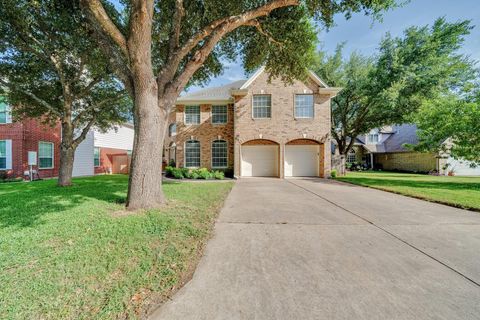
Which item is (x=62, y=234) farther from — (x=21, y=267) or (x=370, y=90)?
(x=370, y=90)

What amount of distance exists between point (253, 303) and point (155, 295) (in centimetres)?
116

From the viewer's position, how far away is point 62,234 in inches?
150

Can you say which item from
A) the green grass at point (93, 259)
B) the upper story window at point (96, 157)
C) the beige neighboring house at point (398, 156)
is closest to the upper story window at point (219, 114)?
the green grass at point (93, 259)

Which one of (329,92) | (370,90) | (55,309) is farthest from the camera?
(370,90)

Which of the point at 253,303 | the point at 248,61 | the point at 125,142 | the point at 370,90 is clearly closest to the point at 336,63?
the point at 370,90

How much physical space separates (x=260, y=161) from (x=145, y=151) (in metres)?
10.9

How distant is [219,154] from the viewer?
629 inches

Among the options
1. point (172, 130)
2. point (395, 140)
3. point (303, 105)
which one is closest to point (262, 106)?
point (303, 105)

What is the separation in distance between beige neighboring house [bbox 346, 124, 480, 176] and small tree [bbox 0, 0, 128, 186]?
82.6 feet

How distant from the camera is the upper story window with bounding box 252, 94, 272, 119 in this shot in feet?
47.8

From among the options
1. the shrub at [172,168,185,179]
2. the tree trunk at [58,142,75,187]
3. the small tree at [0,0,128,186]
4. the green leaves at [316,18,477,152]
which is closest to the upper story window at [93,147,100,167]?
the small tree at [0,0,128,186]

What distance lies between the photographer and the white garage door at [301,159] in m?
15.2

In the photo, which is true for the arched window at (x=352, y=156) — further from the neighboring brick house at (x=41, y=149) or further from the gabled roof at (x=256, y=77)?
the neighboring brick house at (x=41, y=149)

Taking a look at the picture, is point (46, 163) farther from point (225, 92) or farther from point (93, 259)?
point (93, 259)
